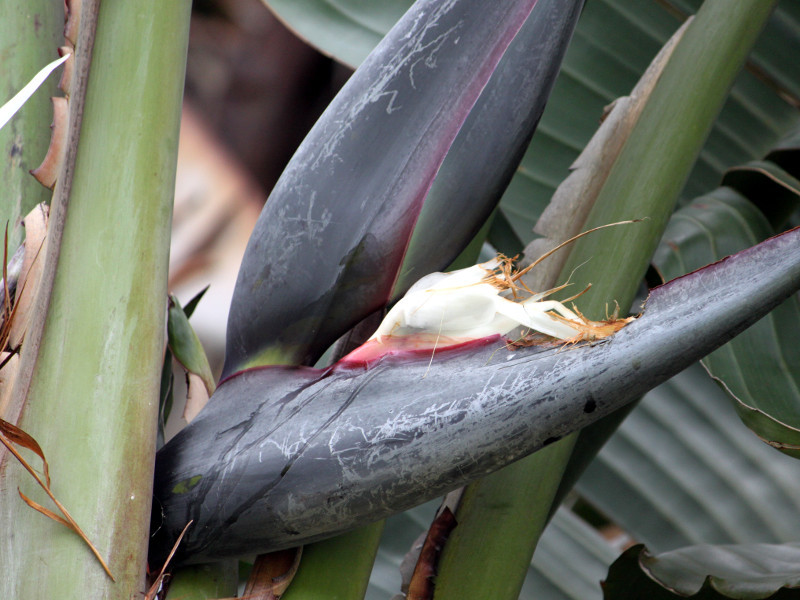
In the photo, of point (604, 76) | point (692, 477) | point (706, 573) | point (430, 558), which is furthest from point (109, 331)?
point (692, 477)

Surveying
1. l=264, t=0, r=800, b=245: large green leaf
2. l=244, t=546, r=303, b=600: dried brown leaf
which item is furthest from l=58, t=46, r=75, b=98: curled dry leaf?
l=264, t=0, r=800, b=245: large green leaf

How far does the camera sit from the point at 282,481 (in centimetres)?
28

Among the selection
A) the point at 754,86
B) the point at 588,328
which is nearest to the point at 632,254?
the point at 588,328

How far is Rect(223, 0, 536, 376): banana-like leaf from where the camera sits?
0.97 feet

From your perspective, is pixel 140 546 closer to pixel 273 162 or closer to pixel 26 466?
pixel 26 466

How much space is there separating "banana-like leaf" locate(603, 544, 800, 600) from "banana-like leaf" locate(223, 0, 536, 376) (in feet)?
0.98

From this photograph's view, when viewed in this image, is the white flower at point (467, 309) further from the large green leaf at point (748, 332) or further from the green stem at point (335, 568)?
the large green leaf at point (748, 332)

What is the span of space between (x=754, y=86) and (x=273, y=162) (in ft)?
3.07

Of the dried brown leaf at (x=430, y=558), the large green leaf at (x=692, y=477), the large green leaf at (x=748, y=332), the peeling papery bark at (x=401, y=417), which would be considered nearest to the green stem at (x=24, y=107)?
the peeling papery bark at (x=401, y=417)

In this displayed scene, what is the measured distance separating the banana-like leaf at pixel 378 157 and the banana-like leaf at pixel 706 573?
299 millimetres

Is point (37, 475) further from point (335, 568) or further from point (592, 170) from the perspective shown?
point (592, 170)

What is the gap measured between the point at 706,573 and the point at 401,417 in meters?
0.32

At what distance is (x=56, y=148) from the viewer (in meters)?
0.31

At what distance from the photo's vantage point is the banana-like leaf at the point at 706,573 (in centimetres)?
44
